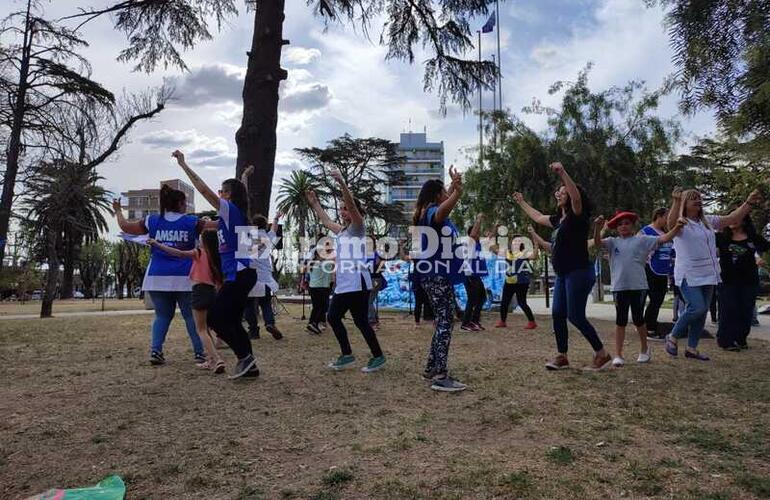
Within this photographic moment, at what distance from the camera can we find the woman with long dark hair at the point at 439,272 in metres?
4.65

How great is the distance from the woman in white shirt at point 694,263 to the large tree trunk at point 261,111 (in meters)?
6.04

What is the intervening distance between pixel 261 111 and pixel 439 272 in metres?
5.57

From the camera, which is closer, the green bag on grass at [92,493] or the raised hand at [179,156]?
the green bag on grass at [92,493]

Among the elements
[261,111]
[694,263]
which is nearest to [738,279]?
[694,263]

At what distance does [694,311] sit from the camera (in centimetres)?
613

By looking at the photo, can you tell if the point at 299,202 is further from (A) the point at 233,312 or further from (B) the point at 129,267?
(A) the point at 233,312

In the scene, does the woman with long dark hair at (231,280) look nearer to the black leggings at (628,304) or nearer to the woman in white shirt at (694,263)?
the black leggings at (628,304)

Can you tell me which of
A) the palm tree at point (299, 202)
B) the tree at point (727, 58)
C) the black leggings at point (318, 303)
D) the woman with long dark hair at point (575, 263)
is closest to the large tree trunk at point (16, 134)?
the black leggings at point (318, 303)

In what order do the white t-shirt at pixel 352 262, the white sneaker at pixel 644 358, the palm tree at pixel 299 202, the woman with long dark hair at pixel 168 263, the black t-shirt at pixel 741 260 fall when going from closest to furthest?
1. the white t-shirt at pixel 352 262
2. the woman with long dark hair at pixel 168 263
3. the white sneaker at pixel 644 358
4. the black t-shirt at pixel 741 260
5. the palm tree at pixel 299 202

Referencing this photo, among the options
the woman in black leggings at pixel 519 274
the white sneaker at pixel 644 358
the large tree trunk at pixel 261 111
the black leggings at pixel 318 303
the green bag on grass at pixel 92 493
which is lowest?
the green bag on grass at pixel 92 493

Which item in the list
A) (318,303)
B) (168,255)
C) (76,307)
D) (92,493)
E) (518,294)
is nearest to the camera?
(92,493)

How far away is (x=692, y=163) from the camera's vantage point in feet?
52.7

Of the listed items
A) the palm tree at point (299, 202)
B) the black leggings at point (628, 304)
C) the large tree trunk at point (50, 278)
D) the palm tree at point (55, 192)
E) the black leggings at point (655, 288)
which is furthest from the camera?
the palm tree at point (299, 202)

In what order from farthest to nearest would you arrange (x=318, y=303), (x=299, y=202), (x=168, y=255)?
1. (x=299, y=202)
2. (x=318, y=303)
3. (x=168, y=255)
